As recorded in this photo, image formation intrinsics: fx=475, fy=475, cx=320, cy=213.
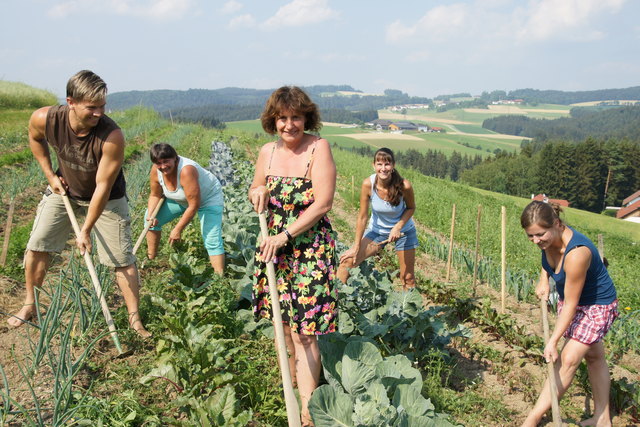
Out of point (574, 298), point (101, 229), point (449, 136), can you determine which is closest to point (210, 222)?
point (101, 229)

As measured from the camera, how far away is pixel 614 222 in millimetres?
27234

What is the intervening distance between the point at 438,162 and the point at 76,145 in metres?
61.8

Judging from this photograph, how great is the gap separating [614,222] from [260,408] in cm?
3011

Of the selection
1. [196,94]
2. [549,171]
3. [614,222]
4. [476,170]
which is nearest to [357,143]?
[476,170]

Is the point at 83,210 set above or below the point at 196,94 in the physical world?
below

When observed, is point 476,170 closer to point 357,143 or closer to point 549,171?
point 549,171

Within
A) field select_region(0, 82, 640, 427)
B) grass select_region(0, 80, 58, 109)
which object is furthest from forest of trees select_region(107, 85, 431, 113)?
field select_region(0, 82, 640, 427)

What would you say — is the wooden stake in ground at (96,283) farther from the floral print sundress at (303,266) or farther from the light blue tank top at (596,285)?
the light blue tank top at (596,285)

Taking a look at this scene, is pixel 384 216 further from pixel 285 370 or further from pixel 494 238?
pixel 494 238

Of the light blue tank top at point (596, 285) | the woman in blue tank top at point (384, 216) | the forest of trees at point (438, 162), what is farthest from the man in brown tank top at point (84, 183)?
the forest of trees at point (438, 162)

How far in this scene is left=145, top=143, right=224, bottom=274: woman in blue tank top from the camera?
12.1 feet

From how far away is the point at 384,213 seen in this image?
13.0ft

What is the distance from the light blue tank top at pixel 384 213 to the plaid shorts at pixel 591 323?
5.55ft

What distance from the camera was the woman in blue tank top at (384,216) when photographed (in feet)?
12.5
